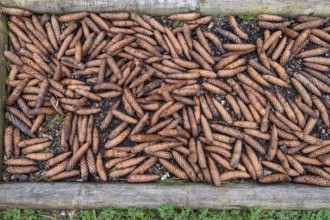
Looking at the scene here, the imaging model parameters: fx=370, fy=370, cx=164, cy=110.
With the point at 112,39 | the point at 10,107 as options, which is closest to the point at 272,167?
the point at 112,39

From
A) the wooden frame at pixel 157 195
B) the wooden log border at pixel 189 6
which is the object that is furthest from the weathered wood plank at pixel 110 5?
the wooden frame at pixel 157 195

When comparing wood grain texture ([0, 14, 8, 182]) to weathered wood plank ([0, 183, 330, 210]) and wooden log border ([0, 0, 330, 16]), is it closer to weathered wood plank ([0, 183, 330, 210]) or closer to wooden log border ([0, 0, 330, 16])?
wooden log border ([0, 0, 330, 16])

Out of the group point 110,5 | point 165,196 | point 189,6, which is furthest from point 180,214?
point 110,5

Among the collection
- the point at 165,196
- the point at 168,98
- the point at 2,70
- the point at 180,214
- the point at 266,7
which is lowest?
the point at 180,214

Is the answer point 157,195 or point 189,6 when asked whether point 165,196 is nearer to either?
point 157,195

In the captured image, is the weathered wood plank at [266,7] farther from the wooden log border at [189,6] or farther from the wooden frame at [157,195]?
the wooden frame at [157,195]

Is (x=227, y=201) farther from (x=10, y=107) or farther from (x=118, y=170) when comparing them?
(x=10, y=107)

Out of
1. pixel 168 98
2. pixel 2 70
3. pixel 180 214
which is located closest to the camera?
pixel 180 214
